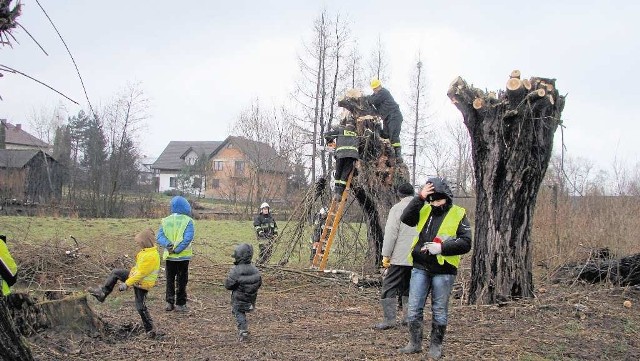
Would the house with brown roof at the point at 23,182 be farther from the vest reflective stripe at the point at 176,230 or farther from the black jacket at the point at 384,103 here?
the vest reflective stripe at the point at 176,230

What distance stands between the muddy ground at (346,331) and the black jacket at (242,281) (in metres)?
0.45

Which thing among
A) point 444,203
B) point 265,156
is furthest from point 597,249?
point 265,156

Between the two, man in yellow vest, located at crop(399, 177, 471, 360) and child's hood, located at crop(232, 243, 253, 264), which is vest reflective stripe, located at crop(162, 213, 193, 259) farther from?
man in yellow vest, located at crop(399, 177, 471, 360)

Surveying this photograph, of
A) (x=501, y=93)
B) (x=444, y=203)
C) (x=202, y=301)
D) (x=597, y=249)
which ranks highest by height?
(x=501, y=93)

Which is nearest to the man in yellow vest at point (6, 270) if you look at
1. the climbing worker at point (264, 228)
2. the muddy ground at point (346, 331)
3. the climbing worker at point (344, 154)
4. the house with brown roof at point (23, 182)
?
the muddy ground at point (346, 331)

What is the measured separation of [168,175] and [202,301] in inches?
2501

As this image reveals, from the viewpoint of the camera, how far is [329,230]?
11195 mm

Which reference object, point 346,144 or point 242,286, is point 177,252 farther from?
point 346,144

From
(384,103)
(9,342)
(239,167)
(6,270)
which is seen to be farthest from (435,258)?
(239,167)

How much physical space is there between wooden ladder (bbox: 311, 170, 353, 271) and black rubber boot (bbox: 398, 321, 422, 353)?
4841mm

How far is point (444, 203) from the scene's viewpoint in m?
5.84

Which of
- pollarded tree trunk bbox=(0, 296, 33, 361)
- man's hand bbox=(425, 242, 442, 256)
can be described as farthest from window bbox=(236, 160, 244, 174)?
pollarded tree trunk bbox=(0, 296, 33, 361)

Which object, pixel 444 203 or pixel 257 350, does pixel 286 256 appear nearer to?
pixel 257 350

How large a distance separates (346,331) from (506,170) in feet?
10.4
